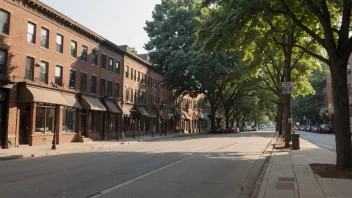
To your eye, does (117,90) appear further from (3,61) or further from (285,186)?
(285,186)

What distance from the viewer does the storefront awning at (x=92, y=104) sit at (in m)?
31.8

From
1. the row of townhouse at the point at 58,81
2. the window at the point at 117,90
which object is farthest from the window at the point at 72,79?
the window at the point at 117,90

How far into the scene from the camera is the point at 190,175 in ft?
37.8

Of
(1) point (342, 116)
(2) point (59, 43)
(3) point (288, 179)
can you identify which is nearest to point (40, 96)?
(2) point (59, 43)

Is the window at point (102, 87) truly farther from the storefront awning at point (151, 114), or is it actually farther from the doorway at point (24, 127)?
the storefront awning at point (151, 114)

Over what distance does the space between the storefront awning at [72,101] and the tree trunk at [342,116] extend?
73.4 ft

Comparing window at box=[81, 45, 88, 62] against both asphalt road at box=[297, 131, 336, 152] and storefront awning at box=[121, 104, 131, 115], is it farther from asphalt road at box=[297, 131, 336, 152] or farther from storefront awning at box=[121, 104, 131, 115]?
asphalt road at box=[297, 131, 336, 152]

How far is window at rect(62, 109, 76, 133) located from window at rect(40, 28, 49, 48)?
18.8 feet

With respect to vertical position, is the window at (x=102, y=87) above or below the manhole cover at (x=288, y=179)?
above

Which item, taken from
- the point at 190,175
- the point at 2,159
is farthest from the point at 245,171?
the point at 2,159

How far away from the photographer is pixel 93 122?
35.2 m

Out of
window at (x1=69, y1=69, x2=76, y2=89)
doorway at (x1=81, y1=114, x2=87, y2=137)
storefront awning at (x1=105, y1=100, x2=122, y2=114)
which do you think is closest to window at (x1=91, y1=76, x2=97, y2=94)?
storefront awning at (x1=105, y1=100, x2=122, y2=114)

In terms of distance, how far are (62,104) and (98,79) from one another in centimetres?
783

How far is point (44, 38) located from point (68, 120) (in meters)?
7.35
